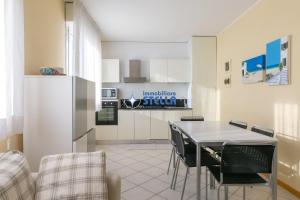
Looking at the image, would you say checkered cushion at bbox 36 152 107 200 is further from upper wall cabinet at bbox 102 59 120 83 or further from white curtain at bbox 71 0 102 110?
upper wall cabinet at bbox 102 59 120 83

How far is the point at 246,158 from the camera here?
206 cm

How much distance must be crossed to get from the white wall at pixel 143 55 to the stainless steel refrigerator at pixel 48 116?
380 cm

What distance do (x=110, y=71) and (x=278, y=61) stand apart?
3844 millimetres

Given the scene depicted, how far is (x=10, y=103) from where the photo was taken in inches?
74.0

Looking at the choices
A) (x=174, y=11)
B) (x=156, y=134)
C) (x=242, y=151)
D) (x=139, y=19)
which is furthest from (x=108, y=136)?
(x=242, y=151)

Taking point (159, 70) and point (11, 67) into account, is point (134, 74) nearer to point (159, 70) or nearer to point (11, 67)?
point (159, 70)

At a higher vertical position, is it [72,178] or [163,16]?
[163,16]

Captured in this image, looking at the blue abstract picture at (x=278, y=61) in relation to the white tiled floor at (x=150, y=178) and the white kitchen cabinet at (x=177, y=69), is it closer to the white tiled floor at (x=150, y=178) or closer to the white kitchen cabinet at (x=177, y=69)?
the white tiled floor at (x=150, y=178)

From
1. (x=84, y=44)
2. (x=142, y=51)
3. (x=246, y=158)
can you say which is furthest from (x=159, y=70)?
(x=246, y=158)

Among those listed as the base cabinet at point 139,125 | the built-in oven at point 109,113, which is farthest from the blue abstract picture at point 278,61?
the built-in oven at point 109,113

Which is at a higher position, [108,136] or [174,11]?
[174,11]

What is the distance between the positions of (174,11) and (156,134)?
9.43 feet

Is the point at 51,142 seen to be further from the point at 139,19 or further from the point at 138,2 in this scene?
the point at 139,19

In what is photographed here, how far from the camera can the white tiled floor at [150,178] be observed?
278cm
